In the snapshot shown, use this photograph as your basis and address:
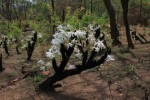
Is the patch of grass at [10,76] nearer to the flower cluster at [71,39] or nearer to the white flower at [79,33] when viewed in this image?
the flower cluster at [71,39]

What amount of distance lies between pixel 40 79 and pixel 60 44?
3.13m

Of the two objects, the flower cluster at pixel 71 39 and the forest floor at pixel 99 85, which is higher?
the flower cluster at pixel 71 39

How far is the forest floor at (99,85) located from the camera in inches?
394

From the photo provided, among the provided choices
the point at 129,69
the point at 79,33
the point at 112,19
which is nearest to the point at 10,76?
the point at 129,69

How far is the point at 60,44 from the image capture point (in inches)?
379

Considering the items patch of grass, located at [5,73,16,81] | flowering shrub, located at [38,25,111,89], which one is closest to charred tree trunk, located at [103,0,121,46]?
patch of grass, located at [5,73,16,81]

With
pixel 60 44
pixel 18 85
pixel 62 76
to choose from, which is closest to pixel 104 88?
pixel 62 76

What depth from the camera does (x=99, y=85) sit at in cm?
1098

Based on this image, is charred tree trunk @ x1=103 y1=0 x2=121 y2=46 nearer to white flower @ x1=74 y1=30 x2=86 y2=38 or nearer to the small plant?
the small plant

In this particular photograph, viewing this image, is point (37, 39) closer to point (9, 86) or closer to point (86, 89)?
point (9, 86)

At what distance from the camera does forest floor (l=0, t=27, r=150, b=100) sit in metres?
10.0

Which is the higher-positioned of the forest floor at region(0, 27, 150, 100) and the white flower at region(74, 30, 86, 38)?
the white flower at region(74, 30, 86, 38)

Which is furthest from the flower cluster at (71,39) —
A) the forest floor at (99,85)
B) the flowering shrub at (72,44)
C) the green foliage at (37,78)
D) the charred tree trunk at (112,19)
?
the charred tree trunk at (112,19)

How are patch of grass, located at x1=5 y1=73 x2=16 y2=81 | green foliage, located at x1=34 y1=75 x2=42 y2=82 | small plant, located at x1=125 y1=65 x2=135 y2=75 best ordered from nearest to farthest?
small plant, located at x1=125 y1=65 x2=135 y2=75
green foliage, located at x1=34 y1=75 x2=42 y2=82
patch of grass, located at x1=5 y1=73 x2=16 y2=81
